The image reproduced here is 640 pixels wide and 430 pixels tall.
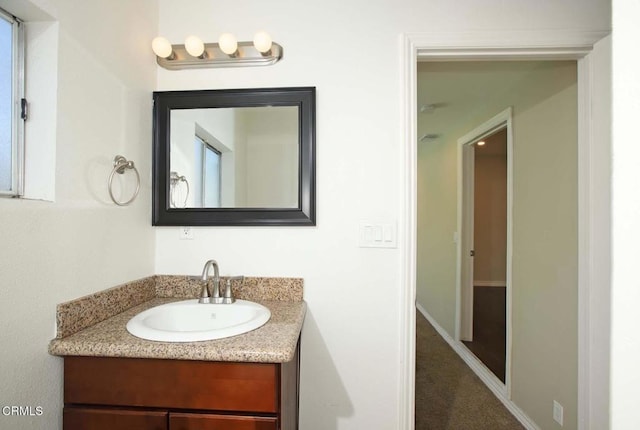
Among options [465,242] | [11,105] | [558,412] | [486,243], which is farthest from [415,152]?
[486,243]

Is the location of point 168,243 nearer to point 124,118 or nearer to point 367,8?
point 124,118

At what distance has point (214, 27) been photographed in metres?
1.30

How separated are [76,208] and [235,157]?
64cm

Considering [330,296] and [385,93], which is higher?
[385,93]

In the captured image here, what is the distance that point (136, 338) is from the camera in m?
0.85

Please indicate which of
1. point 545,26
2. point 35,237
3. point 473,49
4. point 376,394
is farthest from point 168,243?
point 545,26

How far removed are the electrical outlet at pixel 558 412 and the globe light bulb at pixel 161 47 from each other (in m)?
2.80

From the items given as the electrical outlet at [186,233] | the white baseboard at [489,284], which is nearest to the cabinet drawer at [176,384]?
the electrical outlet at [186,233]

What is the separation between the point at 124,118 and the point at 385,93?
1190 millimetres

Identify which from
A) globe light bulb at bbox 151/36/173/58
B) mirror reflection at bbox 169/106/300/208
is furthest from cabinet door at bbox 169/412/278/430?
globe light bulb at bbox 151/36/173/58

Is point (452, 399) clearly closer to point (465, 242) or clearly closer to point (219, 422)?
point (465, 242)

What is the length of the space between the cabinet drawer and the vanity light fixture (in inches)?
51.1
